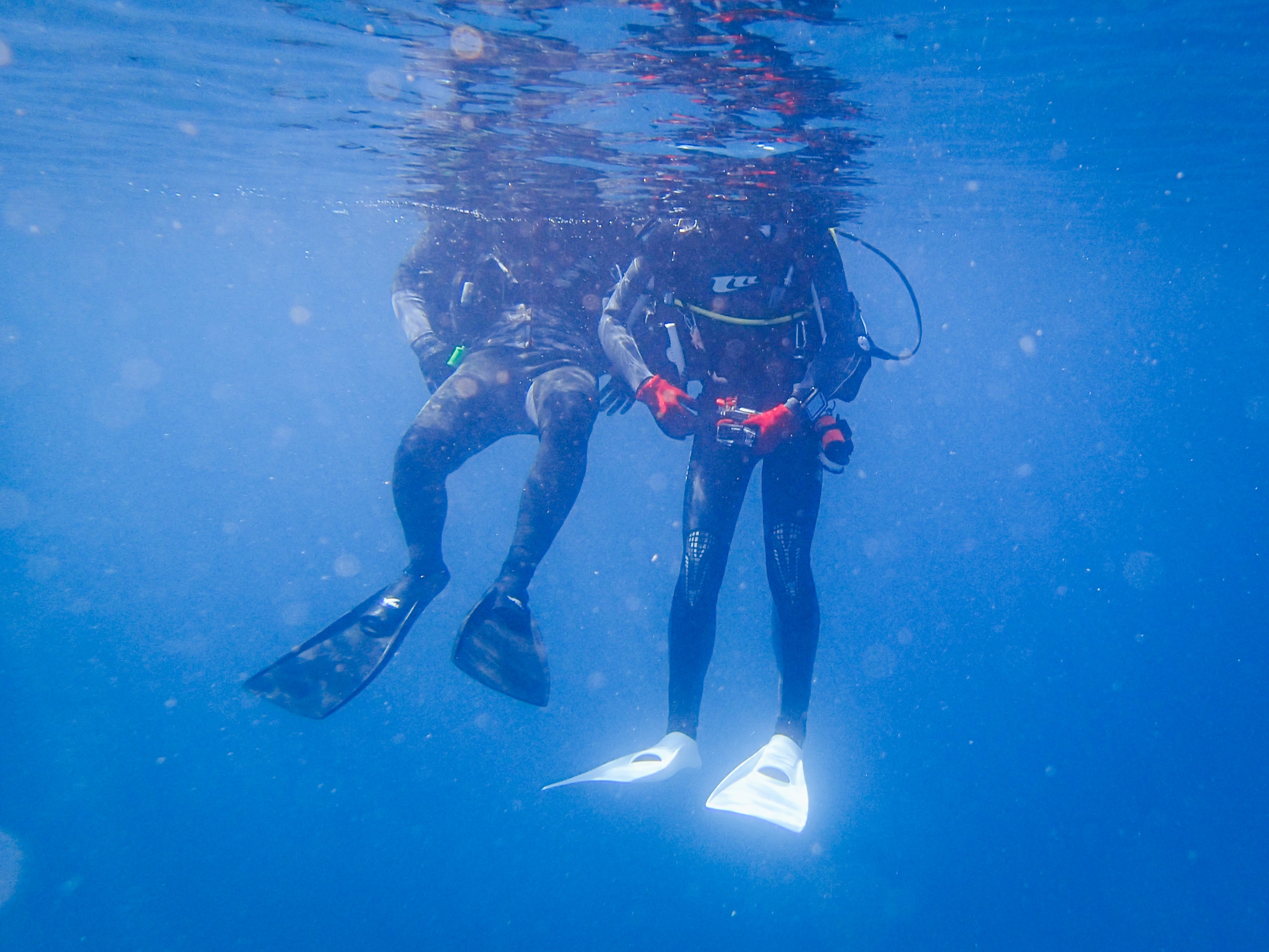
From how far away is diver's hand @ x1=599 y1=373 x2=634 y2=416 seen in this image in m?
6.22

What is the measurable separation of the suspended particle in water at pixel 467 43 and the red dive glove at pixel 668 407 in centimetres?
405

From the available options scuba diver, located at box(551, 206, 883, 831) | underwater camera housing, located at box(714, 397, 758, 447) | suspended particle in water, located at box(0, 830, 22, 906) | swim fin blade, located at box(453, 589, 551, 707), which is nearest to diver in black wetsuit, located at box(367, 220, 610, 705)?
swim fin blade, located at box(453, 589, 551, 707)

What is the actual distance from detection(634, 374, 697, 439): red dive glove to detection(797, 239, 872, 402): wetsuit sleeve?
3.84ft

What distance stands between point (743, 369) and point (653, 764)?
3.24 metres

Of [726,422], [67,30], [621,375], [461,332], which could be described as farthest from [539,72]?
[67,30]

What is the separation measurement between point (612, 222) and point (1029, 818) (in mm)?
17683

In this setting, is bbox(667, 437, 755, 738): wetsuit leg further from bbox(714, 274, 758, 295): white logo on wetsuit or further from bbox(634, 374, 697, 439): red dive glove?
bbox(714, 274, 758, 295): white logo on wetsuit

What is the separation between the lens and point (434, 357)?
5.86 m

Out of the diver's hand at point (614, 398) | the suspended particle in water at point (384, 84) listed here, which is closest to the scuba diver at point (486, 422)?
the diver's hand at point (614, 398)

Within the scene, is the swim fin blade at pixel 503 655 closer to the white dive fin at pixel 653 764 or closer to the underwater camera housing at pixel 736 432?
the white dive fin at pixel 653 764

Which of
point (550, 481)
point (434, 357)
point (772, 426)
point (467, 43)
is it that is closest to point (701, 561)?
point (772, 426)

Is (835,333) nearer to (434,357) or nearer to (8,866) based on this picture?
(434,357)

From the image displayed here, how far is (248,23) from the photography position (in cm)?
659

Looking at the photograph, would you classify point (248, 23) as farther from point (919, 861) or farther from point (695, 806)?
point (919, 861)
